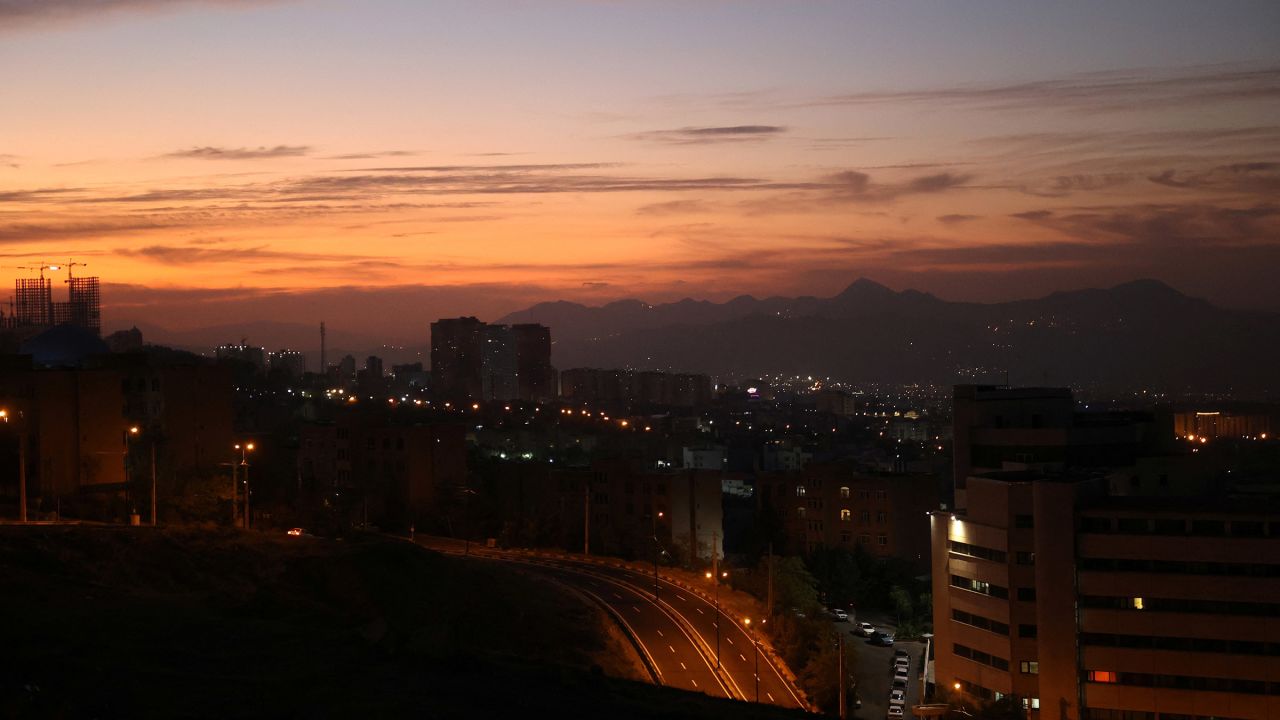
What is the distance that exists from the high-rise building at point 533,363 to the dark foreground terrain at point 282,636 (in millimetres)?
150074

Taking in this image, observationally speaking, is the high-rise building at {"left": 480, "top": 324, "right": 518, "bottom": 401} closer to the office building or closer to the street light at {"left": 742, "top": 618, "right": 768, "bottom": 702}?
the street light at {"left": 742, "top": 618, "right": 768, "bottom": 702}

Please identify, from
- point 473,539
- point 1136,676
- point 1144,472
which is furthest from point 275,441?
point 1136,676

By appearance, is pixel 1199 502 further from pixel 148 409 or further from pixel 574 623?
pixel 148 409

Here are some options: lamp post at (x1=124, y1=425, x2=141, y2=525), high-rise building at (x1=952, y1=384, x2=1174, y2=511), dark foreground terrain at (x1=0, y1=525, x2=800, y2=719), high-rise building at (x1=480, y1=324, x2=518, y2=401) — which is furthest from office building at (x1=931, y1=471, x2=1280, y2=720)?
high-rise building at (x1=480, y1=324, x2=518, y2=401)

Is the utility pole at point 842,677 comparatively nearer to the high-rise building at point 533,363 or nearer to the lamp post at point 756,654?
the lamp post at point 756,654

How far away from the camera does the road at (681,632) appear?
31406 millimetres

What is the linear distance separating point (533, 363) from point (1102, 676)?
16256cm

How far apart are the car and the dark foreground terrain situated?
12685 millimetres

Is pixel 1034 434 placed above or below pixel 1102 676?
above

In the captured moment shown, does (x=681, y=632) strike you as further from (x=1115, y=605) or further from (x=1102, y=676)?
(x=1115, y=605)

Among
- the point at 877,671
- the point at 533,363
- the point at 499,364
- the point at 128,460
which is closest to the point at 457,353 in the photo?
the point at 499,364

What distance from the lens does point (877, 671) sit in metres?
39.9

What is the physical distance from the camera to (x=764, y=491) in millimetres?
69125

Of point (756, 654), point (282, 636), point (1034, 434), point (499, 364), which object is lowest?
point (756, 654)
